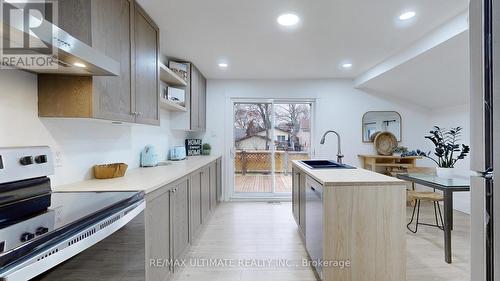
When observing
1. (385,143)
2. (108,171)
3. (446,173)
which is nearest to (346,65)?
(385,143)

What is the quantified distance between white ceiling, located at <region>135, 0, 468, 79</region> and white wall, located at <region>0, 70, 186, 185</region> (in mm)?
1113

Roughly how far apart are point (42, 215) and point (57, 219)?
127 millimetres

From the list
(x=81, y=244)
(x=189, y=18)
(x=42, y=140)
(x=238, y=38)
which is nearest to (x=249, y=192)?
(x=238, y=38)

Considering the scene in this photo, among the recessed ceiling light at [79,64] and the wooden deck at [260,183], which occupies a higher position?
the recessed ceiling light at [79,64]

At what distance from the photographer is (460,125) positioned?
382 cm

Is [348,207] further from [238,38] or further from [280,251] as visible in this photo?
[238,38]

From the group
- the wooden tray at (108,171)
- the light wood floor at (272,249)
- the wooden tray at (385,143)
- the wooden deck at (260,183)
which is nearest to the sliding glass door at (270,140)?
the wooden deck at (260,183)

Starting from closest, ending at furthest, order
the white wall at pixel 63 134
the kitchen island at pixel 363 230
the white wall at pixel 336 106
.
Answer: the white wall at pixel 63 134, the kitchen island at pixel 363 230, the white wall at pixel 336 106

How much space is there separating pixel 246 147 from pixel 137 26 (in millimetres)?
3046

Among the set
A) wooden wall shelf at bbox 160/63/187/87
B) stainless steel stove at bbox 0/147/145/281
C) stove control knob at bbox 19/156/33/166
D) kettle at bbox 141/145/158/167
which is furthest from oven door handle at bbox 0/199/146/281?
wooden wall shelf at bbox 160/63/187/87

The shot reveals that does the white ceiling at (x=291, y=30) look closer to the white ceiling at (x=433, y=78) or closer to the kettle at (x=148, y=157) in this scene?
the white ceiling at (x=433, y=78)

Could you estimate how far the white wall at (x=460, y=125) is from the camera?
3691mm

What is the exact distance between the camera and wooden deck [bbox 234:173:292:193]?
4691mm

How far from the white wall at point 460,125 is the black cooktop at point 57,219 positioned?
4.63 m
